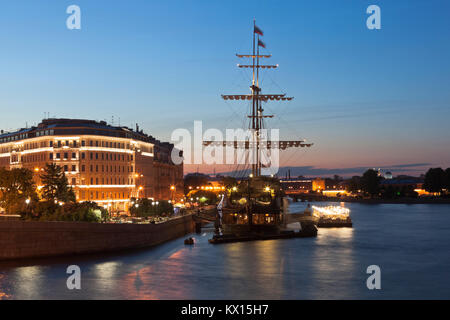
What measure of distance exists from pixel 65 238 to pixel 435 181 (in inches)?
6538

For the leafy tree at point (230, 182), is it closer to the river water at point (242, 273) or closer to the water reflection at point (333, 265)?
the water reflection at point (333, 265)

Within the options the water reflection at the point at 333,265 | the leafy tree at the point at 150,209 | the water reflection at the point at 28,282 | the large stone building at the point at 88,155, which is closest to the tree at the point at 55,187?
the leafy tree at the point at 150,209

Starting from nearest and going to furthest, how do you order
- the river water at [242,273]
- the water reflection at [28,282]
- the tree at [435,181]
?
the water reflection at [28,282] → the river water at [242,273] → the tree at [435,181]

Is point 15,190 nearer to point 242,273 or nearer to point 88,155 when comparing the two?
point 242,273

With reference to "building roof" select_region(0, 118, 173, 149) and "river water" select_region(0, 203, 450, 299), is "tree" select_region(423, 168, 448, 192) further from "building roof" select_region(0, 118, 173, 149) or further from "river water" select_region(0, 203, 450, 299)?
"river water" select_region(0, 203, 450, 299)

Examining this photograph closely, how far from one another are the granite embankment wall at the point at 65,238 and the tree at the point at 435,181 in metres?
154

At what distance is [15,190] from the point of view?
50.2 metres

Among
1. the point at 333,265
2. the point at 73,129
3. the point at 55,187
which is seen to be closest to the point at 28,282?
the point at 333,265

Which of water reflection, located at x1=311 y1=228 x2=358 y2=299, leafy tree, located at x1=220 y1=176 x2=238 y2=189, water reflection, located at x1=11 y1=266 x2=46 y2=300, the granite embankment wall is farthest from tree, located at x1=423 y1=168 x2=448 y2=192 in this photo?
water reflection, located at x1=11 y1=266 x2=46 y2=300

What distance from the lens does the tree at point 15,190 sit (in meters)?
47.4

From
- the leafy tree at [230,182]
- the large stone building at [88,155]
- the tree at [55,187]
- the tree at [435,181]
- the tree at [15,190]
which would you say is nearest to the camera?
the tree at [15,190]

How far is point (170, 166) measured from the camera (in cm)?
11981
